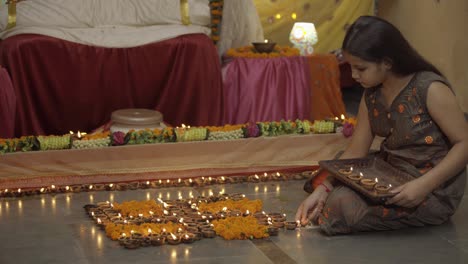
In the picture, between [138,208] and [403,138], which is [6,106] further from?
[403,138]

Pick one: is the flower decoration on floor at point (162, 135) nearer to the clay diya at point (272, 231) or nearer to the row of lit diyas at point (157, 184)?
the row of lit diyas at point (157, 184)

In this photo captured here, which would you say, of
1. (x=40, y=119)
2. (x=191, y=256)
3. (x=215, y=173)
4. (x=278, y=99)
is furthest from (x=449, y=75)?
(x=191, y=256)

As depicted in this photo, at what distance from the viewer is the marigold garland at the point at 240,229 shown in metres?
3.74

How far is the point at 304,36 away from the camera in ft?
25.6

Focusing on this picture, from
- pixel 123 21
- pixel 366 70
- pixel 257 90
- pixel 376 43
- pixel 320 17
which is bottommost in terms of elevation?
pixel 257 90

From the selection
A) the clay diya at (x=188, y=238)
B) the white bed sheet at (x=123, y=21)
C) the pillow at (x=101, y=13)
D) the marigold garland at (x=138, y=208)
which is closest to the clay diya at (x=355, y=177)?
the clay diya at (x=188, y=238)

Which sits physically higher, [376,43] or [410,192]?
[376,43]

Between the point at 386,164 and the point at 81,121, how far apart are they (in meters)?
2.88

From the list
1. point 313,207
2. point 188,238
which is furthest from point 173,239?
point 313,207

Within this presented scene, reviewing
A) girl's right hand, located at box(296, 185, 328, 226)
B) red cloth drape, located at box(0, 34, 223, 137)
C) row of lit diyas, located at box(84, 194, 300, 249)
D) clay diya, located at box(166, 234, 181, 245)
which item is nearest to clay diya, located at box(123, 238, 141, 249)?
row of lit diyas, located at box(84, 194, 300, 249)

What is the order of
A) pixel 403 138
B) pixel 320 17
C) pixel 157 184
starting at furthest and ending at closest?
pixel 320 17
pixel 157 184
pixel 403 138

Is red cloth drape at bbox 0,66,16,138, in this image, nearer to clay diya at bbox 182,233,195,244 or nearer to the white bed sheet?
the white bed sheet

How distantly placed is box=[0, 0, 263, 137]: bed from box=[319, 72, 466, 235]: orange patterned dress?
8.24 feet

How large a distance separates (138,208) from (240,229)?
61 cm
